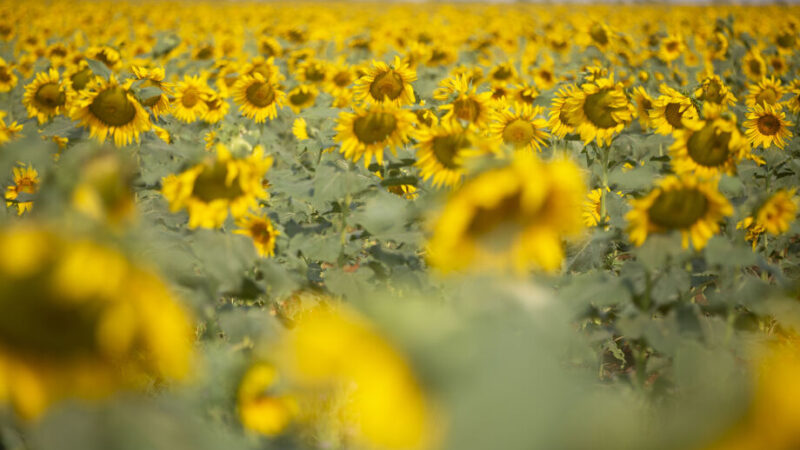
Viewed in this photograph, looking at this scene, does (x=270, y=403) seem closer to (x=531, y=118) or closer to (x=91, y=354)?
(x=91, y=354)

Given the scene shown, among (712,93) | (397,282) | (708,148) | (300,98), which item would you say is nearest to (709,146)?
(708,148)

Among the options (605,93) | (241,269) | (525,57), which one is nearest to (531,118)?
(605,93)

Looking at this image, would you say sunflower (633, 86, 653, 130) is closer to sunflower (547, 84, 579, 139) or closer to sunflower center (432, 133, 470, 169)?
sunflower (547, 84, 579, 139)

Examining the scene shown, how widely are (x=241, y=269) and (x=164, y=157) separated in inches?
58.7

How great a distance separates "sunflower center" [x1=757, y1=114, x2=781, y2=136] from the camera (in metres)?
3.28

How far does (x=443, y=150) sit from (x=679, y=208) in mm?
930

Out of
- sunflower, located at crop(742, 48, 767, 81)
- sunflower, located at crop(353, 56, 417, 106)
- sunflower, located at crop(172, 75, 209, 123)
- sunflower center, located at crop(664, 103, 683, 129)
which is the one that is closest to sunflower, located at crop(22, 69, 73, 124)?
sunflower, located at crop(172, 75, 209, 123)

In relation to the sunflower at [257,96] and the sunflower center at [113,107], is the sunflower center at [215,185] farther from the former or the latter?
the sunflower at [257,96]

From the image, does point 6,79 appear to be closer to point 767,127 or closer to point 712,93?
point 712,93

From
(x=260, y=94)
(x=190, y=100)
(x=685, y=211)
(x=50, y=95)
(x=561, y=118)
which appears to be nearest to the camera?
(x=685, y=211)

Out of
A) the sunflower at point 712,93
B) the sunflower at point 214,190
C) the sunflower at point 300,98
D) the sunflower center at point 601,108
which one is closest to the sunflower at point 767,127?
the sunflower at point 712,93

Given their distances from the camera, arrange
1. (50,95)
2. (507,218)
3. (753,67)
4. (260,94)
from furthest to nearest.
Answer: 1. (753,67)
2. (260,94)
3. (50,95)
4. (507,218)

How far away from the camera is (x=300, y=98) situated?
4.80 m

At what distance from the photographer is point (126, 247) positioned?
866 millimetres
